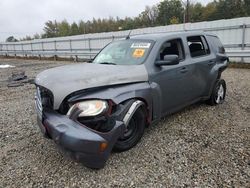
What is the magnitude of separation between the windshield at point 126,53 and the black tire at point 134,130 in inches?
34.0

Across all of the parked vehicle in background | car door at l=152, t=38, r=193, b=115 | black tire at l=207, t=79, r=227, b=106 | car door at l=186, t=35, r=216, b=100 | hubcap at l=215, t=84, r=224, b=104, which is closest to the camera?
the parked vehicle in background

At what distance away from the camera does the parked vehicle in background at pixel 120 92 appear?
2.69m

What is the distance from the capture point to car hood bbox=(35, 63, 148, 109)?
2.86m

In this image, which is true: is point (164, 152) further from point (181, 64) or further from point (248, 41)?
point (248, 41)

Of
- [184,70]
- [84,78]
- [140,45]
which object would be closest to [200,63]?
[184,70]

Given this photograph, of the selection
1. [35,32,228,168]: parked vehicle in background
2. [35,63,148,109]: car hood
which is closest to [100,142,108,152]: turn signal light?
[35,32,228,168]: parked vehicle in background

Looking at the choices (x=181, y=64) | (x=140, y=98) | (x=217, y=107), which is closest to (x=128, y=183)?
(x=140, y=98)

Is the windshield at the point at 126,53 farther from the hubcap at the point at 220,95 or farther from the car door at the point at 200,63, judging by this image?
the hubcap at the point at 220,95

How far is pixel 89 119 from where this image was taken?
274 cm

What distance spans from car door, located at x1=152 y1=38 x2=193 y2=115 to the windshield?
274 mm

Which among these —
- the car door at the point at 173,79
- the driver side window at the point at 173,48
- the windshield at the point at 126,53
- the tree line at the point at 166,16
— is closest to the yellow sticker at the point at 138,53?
the windshield at the point at 126,53

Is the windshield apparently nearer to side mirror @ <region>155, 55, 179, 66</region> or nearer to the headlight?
side mirror @ <region>155, 55, 179, 66</region>

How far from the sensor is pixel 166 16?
53188 mm

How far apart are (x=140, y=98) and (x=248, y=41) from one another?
9891mm
